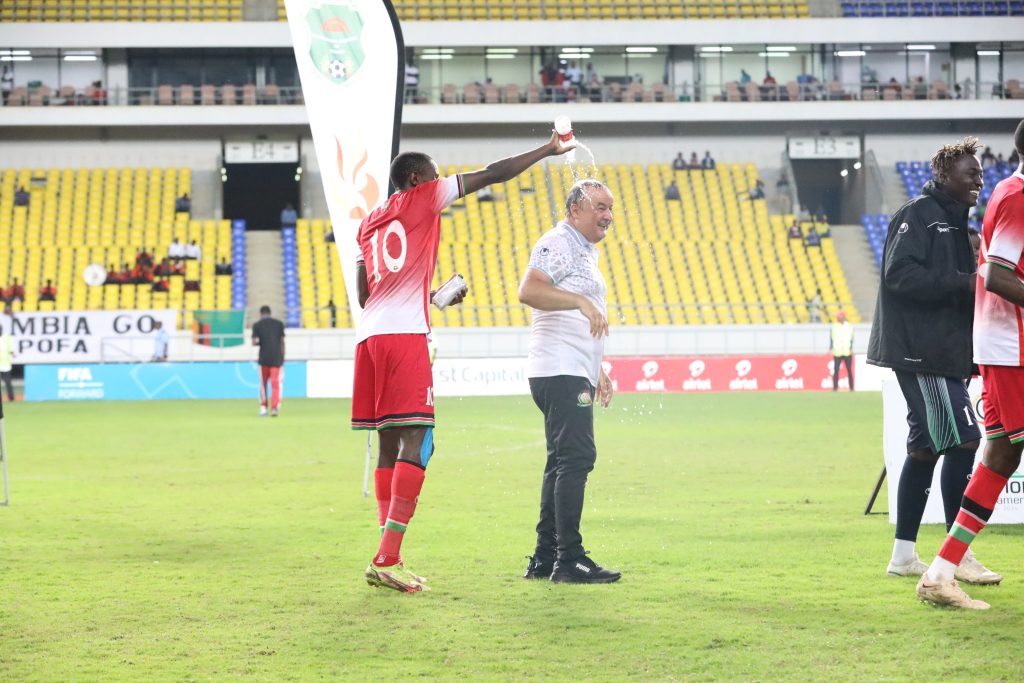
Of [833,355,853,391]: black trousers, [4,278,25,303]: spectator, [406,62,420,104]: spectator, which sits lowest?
[833,355,853,391]: black trousers

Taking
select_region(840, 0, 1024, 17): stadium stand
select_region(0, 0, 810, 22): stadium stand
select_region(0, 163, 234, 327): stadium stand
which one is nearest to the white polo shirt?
select_region(0, 163, 234, 327): stadium stand

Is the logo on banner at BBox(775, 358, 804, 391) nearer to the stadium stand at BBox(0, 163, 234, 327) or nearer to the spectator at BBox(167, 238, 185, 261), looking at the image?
the stadium stand at BBox(0, 163, 234, 327)

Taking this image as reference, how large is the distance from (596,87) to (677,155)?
380cm

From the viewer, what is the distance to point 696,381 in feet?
104

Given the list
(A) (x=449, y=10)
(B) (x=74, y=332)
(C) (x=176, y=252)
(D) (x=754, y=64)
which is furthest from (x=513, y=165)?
(D) (x=754, y=64)

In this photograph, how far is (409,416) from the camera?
6543mm

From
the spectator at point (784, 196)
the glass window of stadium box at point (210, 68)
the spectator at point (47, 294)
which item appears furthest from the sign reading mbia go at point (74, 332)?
the spectator at point (784, 196)

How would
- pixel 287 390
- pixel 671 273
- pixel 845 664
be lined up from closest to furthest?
pixel 845 664 < pixel 287 390 < pixel 671 273

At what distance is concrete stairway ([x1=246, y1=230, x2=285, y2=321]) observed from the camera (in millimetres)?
37625

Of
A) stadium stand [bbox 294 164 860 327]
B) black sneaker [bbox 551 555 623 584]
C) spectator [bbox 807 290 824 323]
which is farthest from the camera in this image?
stadium stand [bbox 294 164 860 327]

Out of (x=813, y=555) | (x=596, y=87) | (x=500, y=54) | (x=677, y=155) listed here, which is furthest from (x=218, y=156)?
(x=813, y=555)

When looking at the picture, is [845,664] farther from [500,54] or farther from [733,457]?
[500,54]

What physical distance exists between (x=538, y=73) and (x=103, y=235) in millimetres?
15509

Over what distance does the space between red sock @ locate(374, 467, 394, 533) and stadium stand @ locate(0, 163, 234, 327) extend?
89.7ft
